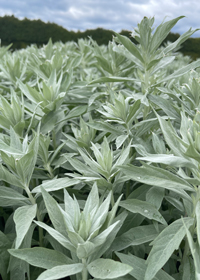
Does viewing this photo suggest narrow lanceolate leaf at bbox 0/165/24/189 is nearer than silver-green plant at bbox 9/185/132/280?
No

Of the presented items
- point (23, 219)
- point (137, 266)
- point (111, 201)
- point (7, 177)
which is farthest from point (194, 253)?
point (7, 177)

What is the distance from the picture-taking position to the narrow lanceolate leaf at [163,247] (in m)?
0.92

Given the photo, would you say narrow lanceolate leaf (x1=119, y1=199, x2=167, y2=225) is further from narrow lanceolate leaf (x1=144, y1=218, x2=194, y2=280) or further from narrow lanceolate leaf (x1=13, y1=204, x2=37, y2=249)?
narrow lanceolate leaf (x1=13, y1=204, x2=37, y2=249)

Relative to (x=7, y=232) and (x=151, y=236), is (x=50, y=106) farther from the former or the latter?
(x=151, y=236)

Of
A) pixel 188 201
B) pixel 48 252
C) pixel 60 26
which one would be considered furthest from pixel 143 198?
pixel 60 26

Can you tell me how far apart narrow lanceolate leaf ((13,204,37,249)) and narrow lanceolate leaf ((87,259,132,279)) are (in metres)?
0.30

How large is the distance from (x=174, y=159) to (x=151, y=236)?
377 millimetres

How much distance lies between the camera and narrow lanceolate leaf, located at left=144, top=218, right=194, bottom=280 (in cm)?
92

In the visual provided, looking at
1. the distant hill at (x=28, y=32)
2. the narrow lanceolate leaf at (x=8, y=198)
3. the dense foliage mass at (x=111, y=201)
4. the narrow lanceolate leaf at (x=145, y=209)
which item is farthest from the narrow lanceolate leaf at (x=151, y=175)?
the distant hill at (x=28, y=32)

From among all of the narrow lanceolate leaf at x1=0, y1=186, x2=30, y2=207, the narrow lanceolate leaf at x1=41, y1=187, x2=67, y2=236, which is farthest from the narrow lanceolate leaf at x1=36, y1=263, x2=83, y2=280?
the narrow lanceolate leaf at x1=0, y1=186, x2=30, y2=207

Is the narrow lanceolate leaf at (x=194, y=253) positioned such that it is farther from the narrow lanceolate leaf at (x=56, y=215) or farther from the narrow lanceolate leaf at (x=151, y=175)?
the narrow lanceolate leaf at (x=56, y=215)

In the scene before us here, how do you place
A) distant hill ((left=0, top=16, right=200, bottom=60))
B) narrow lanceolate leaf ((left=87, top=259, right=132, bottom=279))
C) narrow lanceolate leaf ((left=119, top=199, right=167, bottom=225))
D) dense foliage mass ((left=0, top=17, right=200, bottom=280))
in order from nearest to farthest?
narrow lanceolate leaf ((left=87, top=259, right=132, bottom=279)), dense foliage mass ((left=0, top=17, right=200, bottom=280)), narrow lanceolate leaf ((left=119, top=199, right=167, bottom=225)), distant hill ((left=0, top=16, right=200, bottom=60))

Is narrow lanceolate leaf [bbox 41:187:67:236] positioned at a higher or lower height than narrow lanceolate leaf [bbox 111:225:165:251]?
higher

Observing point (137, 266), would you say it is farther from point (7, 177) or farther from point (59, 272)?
point (7, 177)
